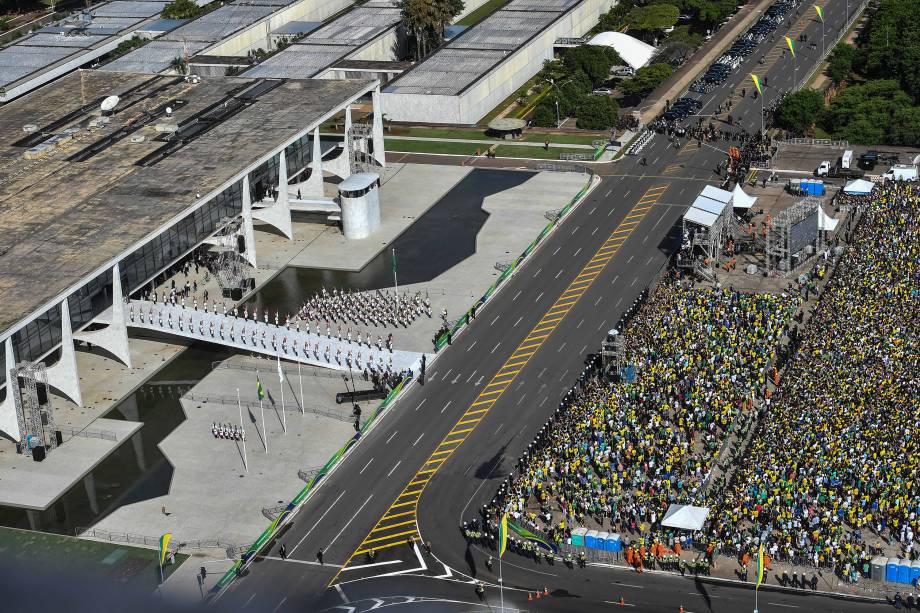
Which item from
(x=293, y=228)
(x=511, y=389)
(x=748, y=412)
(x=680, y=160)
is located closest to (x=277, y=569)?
(x=511, y=389)

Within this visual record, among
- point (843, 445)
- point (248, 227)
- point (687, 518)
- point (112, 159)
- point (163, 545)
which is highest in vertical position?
point (112, 159)

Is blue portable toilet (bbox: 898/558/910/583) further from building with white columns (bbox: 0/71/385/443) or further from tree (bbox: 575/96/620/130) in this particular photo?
tree (bbox: 575/96/620/130)

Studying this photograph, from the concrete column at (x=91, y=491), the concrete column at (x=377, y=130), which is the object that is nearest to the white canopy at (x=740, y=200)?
the concrete column at (x=377, y=130)

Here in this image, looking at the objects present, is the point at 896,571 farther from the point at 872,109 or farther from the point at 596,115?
the point at 596,115

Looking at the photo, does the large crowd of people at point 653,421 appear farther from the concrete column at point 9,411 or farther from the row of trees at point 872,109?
the row of trees at point 872,109

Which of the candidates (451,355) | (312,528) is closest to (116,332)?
(451,355)

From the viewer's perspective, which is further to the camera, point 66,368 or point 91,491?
point 66,368

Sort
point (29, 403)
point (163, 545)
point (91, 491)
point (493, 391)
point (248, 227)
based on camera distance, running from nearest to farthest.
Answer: point (163, 545)
point (91, 491)
point (29, 403)
point (493, 391)
point (248, 227)

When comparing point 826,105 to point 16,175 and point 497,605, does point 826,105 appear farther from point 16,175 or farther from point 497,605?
point 497,605
